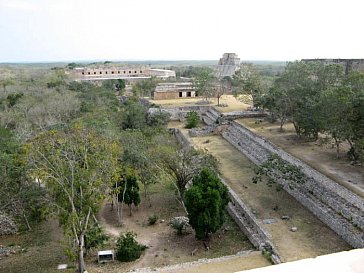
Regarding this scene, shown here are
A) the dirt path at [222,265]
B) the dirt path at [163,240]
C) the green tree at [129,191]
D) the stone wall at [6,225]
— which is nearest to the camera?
the dirt path at [222,265]

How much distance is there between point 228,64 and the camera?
60.0 metres

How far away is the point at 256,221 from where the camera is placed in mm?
13070

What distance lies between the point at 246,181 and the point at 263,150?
3.52 m

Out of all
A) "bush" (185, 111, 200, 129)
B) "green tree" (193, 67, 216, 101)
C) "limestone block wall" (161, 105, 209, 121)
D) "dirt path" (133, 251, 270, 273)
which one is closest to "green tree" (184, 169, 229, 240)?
"dirt path" (133, 251, 270, 273)

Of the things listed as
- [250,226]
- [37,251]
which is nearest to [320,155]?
[250,226]

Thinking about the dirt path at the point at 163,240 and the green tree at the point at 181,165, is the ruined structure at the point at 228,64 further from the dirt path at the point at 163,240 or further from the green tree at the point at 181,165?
the dirt path at the point at 163,240

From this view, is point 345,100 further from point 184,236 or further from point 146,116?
point 146,116

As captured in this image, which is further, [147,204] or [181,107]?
[181,107]

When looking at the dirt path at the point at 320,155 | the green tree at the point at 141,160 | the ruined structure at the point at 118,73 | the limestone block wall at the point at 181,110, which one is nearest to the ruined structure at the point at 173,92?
the limestone block wall at the point at 181,110

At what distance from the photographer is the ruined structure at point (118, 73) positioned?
67144mm

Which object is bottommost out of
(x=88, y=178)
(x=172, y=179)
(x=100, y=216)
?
(x=100, y=216)

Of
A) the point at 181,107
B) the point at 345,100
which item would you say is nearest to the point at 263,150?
the point at 345,100

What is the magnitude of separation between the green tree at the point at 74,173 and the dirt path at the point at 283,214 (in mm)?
5909

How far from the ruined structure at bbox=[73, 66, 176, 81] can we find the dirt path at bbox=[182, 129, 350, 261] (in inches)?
1956
